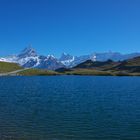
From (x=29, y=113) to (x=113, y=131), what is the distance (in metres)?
19.6

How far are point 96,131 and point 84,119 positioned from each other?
831cm

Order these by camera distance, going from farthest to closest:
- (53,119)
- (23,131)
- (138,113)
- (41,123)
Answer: (138,113)
(53,119)
(41,123)
(23,131)

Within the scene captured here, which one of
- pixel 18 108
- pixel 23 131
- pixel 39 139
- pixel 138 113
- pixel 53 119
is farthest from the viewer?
pixel 18 108

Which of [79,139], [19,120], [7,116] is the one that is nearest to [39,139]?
[79,139]

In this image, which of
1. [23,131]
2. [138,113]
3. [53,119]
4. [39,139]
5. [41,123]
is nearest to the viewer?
[39,139]

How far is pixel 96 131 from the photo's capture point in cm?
4441

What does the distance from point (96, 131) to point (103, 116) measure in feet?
37.0

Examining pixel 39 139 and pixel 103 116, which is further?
pixel 103 116

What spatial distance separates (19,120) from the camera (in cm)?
5222

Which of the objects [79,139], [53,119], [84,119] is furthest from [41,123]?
[79,139]

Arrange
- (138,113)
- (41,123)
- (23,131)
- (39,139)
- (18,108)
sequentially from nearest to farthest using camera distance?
(39,139), (23,131), (41,123), (138,113), (18,108)

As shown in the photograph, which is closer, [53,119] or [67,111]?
[53,119]

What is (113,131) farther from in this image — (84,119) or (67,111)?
(67,111)

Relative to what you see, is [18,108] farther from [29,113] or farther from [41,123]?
[41,123]
